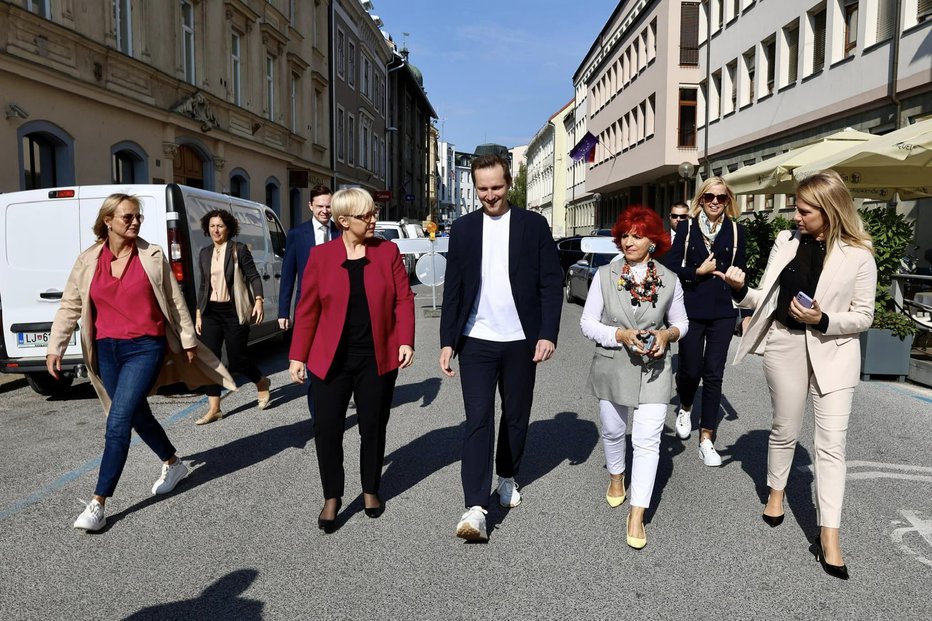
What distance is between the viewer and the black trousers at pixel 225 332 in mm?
7098

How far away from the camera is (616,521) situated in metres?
4.31

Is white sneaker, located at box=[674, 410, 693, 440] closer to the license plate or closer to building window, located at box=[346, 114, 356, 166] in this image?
the license plate

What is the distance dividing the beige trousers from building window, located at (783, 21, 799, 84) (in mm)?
21501

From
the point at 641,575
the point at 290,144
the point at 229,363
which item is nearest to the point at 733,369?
the point at 229,363

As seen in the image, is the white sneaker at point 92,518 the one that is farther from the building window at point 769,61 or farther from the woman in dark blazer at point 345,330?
the building window at point 769,61

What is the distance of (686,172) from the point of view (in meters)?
26.3

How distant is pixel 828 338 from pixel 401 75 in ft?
182

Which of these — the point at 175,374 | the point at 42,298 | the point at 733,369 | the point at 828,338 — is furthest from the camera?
the point at 733,369

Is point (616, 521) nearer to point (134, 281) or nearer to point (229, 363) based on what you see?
point (134, 281)

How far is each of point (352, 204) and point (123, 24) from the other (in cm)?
1450

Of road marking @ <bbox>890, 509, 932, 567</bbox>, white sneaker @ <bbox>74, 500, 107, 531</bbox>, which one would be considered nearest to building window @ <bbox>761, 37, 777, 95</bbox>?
road marking @ <bbox>890, 509, 932, 567</bbox>

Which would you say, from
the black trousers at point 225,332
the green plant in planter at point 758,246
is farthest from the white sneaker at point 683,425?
the green plant in planter at point 758,246

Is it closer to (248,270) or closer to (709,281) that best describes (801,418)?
(709,281)

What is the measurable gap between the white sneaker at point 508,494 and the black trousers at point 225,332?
134 inches
